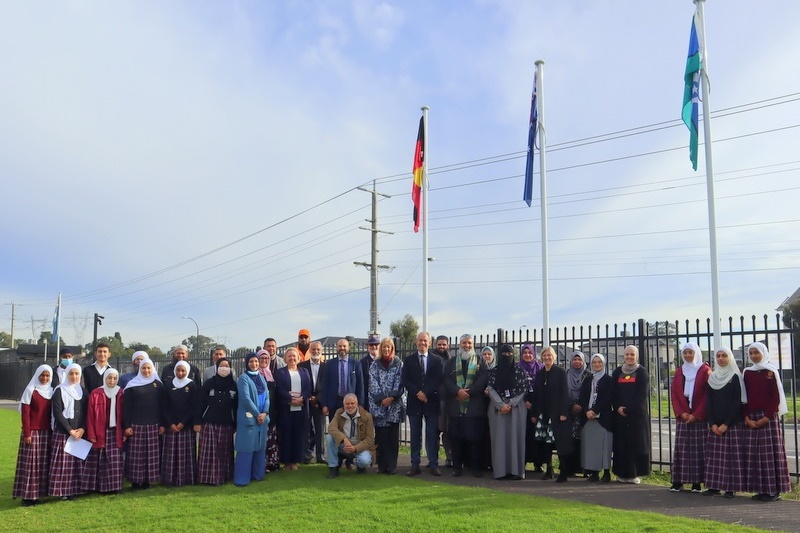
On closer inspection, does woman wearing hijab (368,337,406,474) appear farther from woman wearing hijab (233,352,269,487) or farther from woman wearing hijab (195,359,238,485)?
woman wearing hijab (195,359,238,485)

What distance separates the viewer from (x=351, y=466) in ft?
33.3

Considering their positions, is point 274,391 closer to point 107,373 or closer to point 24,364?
point 107,373

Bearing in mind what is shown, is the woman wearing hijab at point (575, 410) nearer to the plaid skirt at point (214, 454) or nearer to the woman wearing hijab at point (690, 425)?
the woman wearing hijab at point (690, 425)

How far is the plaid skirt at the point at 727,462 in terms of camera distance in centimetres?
784

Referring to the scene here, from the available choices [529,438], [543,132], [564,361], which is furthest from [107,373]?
[543,132]

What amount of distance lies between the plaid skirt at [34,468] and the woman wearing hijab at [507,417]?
18.4 ft

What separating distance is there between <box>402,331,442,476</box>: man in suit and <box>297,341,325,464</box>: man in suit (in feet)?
4.78

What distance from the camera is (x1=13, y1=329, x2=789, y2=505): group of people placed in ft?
26.4

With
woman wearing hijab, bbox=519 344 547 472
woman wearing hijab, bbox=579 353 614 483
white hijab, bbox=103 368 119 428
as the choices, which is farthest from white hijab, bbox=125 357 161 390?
woman wearing hijab, bbox=579 353 614 483

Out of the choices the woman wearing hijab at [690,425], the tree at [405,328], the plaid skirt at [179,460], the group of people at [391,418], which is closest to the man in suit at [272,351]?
the group of people at [391,418]

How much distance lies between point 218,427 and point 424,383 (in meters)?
2.82

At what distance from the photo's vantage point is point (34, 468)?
8156 millimetres

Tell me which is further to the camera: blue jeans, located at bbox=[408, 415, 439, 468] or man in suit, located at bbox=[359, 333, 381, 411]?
man in suit, located at bbox=[359, 333, 381, 411]

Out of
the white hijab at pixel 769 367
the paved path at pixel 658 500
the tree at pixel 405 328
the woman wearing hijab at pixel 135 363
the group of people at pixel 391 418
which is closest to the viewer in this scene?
the paved path at pixel 658 500
